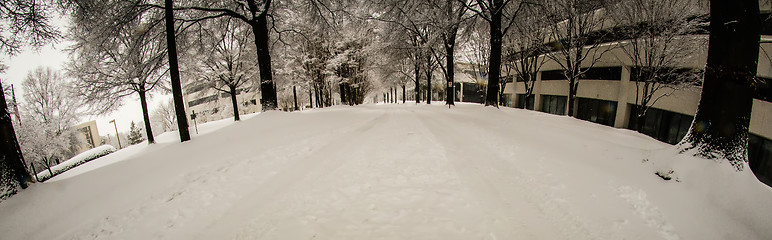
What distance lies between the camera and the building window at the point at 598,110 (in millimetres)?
18984

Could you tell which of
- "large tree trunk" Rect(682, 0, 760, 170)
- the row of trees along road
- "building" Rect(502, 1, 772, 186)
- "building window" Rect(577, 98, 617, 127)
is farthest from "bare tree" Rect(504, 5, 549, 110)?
"large tree trunk" Rect(682, 0, 760, 170)

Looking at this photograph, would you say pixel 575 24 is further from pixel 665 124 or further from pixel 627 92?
pixel 665 124

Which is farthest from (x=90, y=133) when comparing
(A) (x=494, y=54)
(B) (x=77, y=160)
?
(A) (x=494, y=54)

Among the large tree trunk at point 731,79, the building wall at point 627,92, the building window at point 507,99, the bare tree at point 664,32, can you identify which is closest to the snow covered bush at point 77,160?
the large tree trunk at point 731,79

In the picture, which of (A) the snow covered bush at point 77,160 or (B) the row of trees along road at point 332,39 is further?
(A) the snow covered bush at point 77,160

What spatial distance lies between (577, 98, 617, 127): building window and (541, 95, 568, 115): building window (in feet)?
5.19

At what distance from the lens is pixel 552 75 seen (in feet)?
81.3

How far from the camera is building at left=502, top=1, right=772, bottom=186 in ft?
33.1

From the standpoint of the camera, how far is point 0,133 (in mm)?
4625

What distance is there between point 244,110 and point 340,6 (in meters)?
40.0

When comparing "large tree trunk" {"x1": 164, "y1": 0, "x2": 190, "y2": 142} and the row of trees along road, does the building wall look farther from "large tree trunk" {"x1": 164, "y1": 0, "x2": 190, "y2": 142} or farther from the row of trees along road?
Answer: "large tree trunk" {"x1": 164, "y1": 0, "x2": 190, "y2": 142}

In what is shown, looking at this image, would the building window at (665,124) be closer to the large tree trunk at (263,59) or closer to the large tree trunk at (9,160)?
the large tree trunk at (263,59)

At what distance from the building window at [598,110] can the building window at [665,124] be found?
55.8 inches

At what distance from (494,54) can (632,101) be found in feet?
40.7
